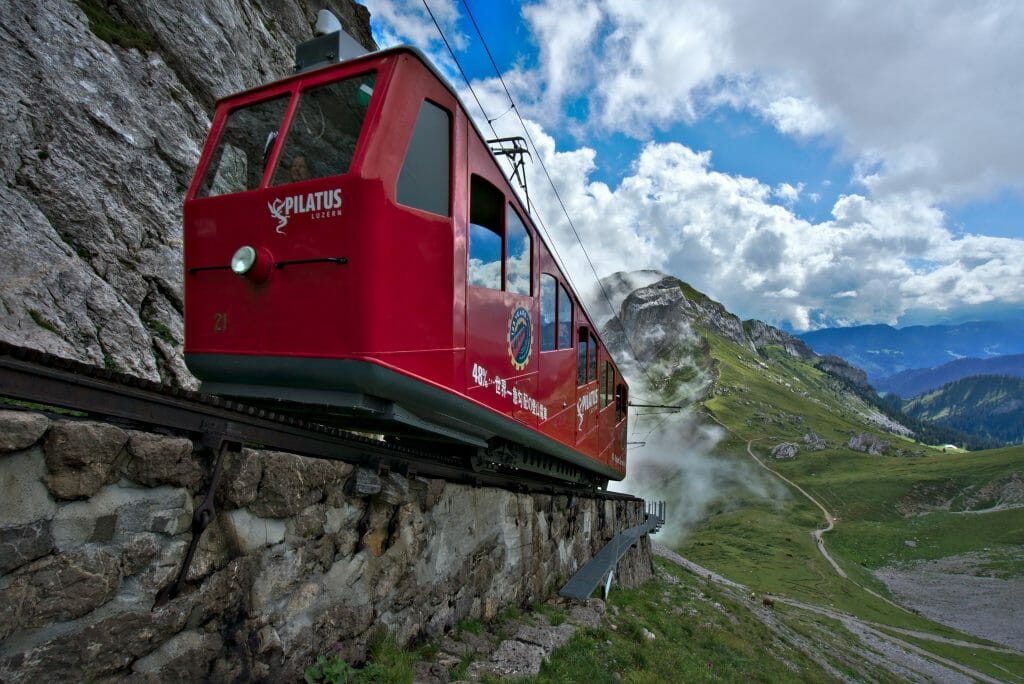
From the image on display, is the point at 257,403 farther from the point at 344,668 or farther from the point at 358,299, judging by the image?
the point at 344,668

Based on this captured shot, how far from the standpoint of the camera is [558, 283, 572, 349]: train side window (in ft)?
30.1

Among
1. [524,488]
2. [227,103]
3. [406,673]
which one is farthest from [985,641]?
[227,103]

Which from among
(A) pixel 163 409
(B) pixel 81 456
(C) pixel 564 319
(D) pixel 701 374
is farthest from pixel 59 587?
(D) pixel 701 374

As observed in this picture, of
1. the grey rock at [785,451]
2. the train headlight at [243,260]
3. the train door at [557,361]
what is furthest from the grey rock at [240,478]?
the grey rock at [785,451]

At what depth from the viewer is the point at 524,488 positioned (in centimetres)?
918

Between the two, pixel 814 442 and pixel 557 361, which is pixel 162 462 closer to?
pixel 557 361

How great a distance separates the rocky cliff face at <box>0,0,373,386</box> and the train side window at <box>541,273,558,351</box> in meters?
9.50

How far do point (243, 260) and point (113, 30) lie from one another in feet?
66.8

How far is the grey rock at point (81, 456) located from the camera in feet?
8.60

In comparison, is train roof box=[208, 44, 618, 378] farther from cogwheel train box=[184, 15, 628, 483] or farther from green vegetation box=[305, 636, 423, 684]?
green vegetation box=[305, 636, 423, 684]

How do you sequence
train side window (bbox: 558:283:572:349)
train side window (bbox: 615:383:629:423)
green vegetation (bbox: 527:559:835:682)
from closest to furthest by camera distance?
1. green vegetation (bbox: 527:559:835:682)
2. train side window (bbox: 558:283:572:349)
3. train side window (bbox: 615:383:629:423)

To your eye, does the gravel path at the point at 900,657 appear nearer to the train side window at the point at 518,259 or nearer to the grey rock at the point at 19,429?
the train side window at the point at 518,259

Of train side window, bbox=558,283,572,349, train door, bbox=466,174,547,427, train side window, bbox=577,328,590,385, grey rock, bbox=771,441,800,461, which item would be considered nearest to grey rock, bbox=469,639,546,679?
train door, bbox=466,174,547,427

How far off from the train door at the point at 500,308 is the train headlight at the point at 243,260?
6.69 ft
